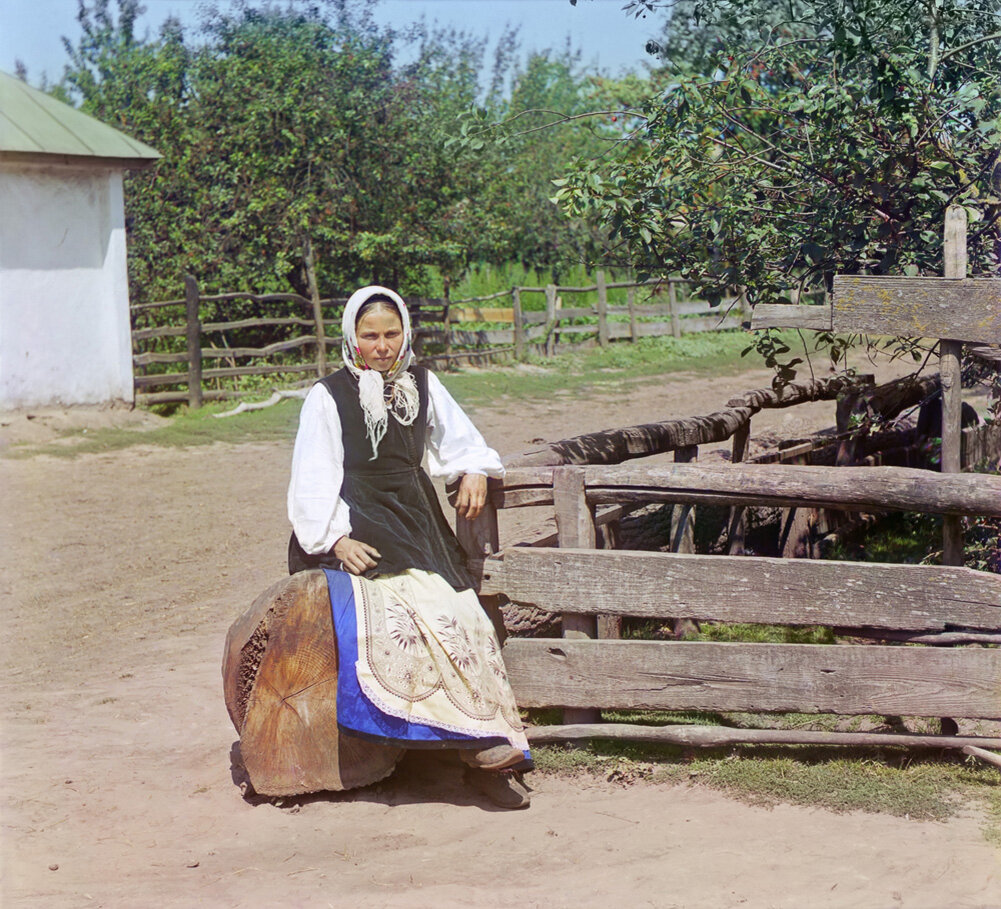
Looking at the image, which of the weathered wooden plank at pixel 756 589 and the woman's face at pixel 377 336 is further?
the woman's face at pixel 377 336

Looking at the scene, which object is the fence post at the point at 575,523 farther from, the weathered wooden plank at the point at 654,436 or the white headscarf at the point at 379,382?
the white headscarf at the point at 379,382

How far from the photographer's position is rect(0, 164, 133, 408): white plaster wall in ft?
39.6

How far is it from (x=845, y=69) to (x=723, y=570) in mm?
2328

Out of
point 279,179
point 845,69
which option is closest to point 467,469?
point 845,69

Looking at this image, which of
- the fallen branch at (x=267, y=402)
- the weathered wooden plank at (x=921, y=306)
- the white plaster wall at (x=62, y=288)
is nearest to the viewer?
the weathered wooden plank at (x=921, y=306)

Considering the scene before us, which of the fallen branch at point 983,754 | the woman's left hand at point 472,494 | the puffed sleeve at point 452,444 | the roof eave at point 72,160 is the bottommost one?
the fallen branch at point 983,754

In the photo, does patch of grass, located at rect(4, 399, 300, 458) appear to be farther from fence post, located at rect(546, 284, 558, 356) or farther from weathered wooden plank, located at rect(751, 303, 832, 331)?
weathered wooden plank, located at rect(751, 303, 832, 331)

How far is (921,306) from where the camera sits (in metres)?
4.18

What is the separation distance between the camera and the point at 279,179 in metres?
16.7

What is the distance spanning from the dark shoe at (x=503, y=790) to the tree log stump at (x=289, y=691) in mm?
381

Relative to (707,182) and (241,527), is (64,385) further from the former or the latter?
(707,182)

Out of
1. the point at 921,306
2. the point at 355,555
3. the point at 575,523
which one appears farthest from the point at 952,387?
the point at 355,555

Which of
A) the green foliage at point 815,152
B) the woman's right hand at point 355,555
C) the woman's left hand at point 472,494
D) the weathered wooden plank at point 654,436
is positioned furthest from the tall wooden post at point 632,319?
the woman's right hand at point 355,555

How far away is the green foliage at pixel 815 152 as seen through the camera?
15.8ft
